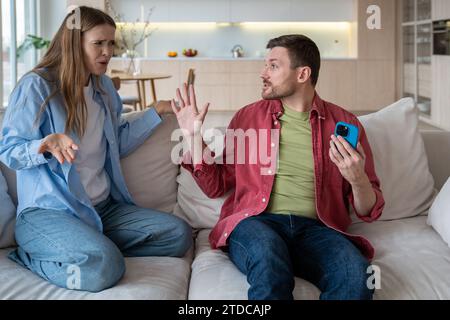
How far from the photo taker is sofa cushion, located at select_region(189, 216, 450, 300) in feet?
6.14

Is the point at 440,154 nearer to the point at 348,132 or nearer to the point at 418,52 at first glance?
the point at 348,132

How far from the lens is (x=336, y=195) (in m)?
2.22

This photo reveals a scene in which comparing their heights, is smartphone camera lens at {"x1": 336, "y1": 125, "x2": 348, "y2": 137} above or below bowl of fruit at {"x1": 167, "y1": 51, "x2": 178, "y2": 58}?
below

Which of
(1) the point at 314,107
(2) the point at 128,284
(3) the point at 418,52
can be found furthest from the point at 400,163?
(3) the point at 418,52

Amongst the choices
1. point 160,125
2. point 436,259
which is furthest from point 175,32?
point 436,259

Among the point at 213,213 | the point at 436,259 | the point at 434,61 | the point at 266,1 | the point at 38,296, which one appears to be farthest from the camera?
the point at 266,1

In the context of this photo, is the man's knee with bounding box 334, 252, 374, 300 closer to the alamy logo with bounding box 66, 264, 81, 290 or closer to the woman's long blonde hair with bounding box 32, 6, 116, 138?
the alamy logo with bounding box 66, 264, 81, 290


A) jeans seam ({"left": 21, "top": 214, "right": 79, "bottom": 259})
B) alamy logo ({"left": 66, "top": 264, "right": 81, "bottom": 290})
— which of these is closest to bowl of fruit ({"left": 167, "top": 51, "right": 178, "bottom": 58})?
jeans seam ({"left": 21, "top": 214, "right": 79, "bottom": 259})

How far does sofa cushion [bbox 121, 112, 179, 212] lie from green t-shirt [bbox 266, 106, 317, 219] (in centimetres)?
48

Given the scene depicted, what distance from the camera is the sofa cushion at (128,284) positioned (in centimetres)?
184

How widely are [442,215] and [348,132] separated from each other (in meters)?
0.48
